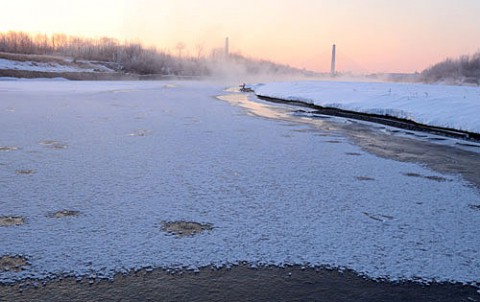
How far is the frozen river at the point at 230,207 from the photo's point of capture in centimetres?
236

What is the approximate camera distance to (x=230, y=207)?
3260mm

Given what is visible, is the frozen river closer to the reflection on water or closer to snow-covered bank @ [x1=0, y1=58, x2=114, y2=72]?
the reflection on water

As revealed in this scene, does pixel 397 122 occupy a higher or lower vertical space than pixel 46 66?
lower

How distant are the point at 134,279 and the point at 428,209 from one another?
2.39m

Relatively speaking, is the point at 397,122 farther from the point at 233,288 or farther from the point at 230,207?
the point at 233,288

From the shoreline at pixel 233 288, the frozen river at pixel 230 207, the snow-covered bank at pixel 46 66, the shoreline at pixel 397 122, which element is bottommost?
the shoreline at pixel 233 288

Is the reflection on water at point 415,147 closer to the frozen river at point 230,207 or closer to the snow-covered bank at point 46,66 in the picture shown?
the frozen river at point 230,207

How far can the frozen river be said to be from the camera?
7.75 feet

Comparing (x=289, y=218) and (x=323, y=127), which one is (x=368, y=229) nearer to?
(x=289, y=218)

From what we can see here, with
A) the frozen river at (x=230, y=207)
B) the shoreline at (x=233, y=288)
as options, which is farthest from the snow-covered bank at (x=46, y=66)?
the shoreline at (x=233, y=288)

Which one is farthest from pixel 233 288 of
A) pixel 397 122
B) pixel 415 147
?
pixel 397 122

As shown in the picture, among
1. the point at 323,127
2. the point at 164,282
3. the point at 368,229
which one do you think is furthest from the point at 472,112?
the point at 164,282

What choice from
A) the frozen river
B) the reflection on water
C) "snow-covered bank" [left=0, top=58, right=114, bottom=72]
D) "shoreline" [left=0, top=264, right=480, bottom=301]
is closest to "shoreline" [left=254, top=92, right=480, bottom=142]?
the reflection on water

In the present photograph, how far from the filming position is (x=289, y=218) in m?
3.03
